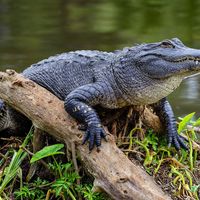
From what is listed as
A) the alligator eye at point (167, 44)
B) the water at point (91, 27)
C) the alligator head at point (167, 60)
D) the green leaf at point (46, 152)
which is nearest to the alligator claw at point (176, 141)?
the alligator head at point (167, 60)

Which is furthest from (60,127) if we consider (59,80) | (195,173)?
(195,173)

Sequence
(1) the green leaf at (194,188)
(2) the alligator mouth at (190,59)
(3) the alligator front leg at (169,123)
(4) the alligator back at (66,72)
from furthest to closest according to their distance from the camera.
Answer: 1. (3) the alligator front leg at (169,123)
2. (4) the alligator back at (66,72)
3. (1) the green leaf at (194,188)
4. (2) the alligator mouth at (190,59)

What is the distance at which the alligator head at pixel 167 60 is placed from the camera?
4.27m

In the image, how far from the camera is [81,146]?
419 cm

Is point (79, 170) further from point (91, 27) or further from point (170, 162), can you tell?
point (91, 27)

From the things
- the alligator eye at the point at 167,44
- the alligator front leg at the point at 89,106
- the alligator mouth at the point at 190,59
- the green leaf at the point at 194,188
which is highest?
the alligator eye at the point at 167,44

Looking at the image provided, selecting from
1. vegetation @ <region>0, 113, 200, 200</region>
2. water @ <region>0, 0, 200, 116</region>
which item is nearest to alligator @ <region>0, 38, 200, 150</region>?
vegetation @ <region>0, 113, 200, 200</region>

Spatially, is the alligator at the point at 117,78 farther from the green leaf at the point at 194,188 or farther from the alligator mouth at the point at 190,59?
the green leaf at the point at 194,188

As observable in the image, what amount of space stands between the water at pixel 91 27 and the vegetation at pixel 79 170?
11.6 ft

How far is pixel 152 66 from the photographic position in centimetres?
444

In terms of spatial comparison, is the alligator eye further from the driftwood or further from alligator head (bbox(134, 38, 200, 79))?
the driftwood

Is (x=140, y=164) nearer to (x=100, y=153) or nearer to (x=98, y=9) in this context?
(x=100, y=153)

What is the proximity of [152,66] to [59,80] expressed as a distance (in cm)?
70

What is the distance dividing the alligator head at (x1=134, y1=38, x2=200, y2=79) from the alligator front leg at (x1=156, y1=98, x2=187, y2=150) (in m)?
0.46
